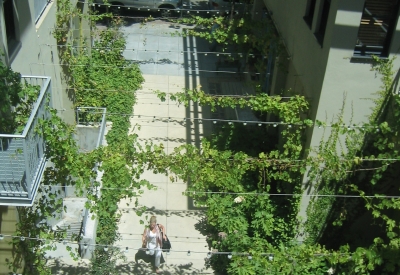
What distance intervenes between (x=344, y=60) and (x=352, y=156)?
5.85ft

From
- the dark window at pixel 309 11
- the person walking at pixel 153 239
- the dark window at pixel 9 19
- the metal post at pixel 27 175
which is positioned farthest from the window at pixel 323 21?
the metal post at pixel 27 175

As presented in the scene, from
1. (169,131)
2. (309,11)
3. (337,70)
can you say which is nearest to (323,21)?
(309,11)

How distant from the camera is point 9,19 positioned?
8.70 m

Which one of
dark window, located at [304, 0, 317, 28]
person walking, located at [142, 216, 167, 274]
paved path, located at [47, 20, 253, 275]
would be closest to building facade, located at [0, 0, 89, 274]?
paved path, located at [47, 20, 253, 275]

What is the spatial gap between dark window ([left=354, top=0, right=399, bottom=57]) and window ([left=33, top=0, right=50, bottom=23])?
18.7 feet

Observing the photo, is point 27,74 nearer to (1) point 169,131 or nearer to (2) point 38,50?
(2) point 38,50

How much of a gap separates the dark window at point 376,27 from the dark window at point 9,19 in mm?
A: 5461

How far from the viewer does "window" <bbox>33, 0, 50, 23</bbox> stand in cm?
1019

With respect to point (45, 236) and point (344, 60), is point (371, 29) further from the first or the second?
point (45, 236)

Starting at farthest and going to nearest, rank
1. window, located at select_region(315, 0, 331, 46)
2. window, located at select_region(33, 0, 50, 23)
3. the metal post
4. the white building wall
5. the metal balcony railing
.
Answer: window, located at select_region(33, 0, 50, 23) < window, located at select_region(315, 0, 331, 46) < the white building wall < the metal balcony railing < the metal post

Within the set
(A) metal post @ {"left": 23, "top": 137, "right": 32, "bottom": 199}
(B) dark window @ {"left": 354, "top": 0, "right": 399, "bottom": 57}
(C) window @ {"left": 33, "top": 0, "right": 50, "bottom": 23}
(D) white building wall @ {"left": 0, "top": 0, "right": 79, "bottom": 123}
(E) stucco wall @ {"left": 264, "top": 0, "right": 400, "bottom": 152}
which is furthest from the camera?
(C) window @ {"left": 33, "top": 0, "right": 50, "bottom": 23}

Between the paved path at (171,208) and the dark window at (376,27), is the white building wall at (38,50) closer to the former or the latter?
the paved path at (171,208)

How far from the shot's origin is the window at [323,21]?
9.33 m

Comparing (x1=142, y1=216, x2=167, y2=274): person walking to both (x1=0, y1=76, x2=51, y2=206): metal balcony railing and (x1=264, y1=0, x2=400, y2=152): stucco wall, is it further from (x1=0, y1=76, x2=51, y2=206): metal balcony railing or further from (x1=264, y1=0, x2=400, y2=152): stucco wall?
(x1=0, y1=76, x2=51, y2=206): metal balcony railing
